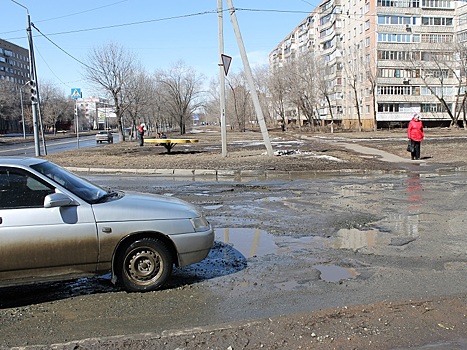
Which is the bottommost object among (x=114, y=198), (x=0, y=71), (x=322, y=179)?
(x=322, y=179)

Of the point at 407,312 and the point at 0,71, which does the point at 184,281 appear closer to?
the point at 407,312

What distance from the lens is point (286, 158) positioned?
18.8 meters

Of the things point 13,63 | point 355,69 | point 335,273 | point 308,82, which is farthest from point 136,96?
point 13,63

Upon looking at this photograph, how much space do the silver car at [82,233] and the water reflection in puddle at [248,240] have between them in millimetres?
1345

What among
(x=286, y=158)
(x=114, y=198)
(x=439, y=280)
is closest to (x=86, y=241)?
(x=114, y=198)

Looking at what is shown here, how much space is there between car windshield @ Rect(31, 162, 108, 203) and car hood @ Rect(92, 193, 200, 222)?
0.21m

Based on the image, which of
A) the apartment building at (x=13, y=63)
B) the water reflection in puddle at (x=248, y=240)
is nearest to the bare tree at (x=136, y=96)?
the water reflection in puddle at (x=248, y=240)

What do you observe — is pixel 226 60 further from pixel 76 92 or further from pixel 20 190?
pixel 20 190

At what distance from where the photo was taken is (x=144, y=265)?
4730 mm

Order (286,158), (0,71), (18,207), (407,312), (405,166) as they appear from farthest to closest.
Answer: (0,71) → (286,158) → (405,166) → (18,207) → (407,312)

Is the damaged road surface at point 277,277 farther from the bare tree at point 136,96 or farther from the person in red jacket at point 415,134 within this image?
the bare tree at point 136,96

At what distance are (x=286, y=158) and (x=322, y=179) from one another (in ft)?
16.1

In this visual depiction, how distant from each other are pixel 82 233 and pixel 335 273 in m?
2.89

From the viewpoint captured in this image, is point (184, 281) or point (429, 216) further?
point (429, 216)
